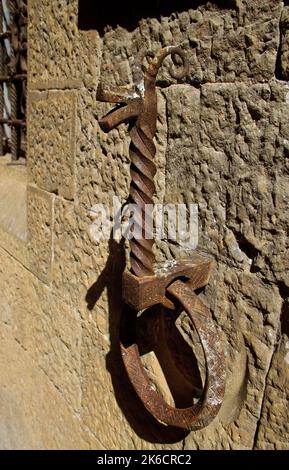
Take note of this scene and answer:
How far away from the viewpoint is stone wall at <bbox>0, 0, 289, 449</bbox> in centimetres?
61

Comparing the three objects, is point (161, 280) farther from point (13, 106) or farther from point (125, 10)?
point (13, 106)

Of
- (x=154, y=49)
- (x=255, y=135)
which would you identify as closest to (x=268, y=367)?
(x=255, y=135)

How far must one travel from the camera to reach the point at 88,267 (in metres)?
1.05

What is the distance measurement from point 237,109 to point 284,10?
139mm

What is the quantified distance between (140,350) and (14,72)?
1.21 metres

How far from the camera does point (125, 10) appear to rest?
0.82 metres

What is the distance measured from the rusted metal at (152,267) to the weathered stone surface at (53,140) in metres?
0.42

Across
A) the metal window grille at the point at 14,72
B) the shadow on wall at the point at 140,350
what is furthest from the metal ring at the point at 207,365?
the metal window grille at the point at 14,72

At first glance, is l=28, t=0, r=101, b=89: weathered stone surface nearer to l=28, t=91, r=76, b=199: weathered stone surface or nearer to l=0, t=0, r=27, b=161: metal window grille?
l=28, t=91, r=76, b=199: weathered stone surface

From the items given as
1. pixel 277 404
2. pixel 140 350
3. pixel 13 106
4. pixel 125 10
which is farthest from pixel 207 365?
pixel 13 106

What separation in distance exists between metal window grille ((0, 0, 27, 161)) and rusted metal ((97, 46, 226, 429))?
104cm

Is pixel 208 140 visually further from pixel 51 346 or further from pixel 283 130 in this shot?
pixel 51 346

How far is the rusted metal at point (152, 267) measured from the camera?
62 centimetres

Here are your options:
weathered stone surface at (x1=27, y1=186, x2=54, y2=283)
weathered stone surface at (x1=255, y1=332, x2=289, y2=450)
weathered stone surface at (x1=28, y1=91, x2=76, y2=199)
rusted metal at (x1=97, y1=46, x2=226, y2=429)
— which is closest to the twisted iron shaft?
rusted metal at (x1=97, y1=46, x2=226, y2=429)
